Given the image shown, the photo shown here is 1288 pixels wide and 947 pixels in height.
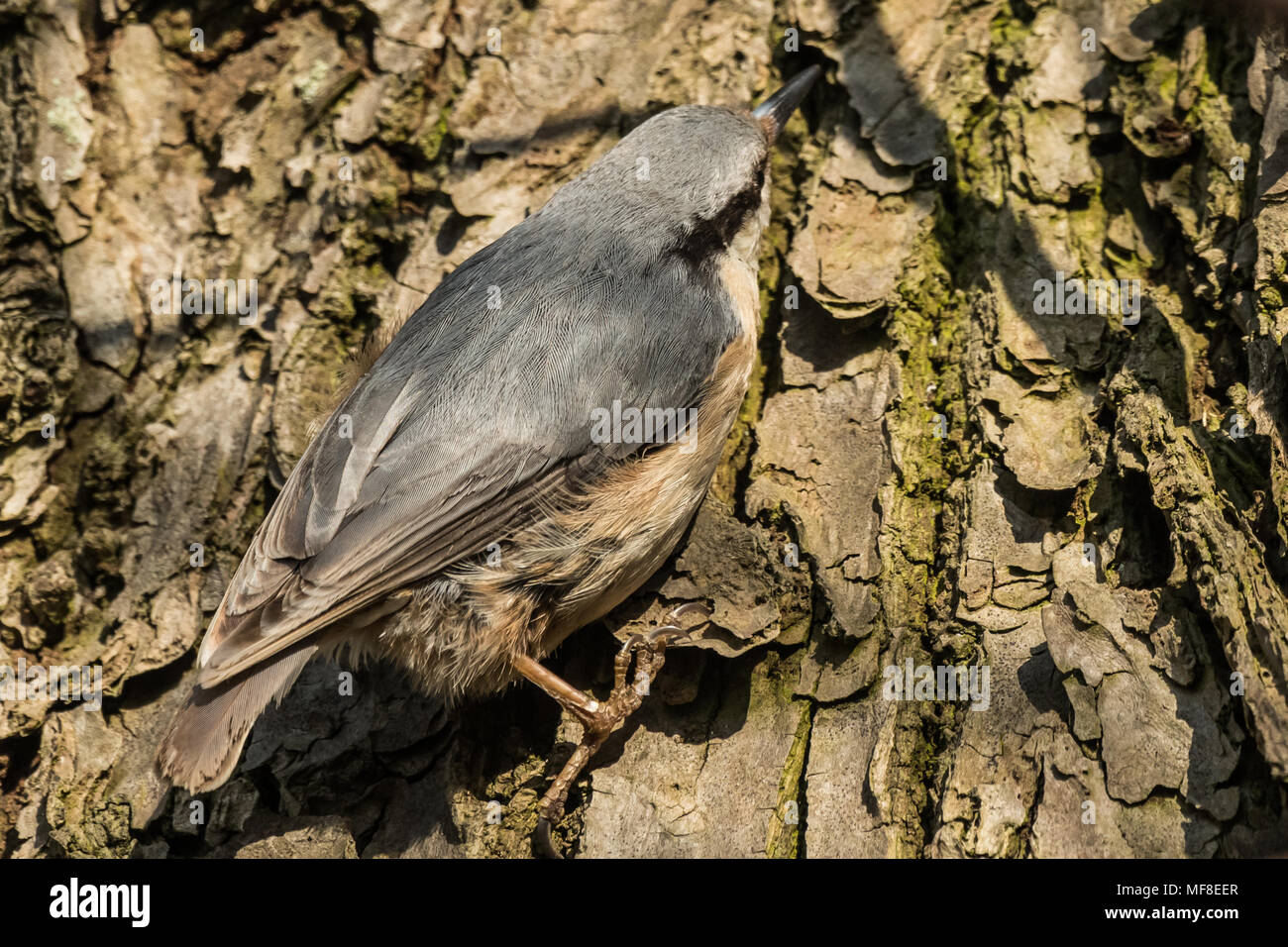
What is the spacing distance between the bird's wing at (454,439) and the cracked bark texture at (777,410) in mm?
305

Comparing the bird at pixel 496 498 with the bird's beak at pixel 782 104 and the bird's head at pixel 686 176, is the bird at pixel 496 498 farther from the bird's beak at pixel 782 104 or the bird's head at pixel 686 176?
the bird's beak at pixel 782 104

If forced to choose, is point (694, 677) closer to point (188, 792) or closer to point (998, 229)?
point (188, 792)

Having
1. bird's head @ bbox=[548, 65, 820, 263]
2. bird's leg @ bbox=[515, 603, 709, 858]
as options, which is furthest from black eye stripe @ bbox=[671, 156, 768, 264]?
bird's leg @ bbox=[515, 603, 709, 858]

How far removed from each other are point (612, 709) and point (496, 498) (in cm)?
58

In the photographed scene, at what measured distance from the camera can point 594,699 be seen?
2.68 m

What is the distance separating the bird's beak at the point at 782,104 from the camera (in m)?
3.11

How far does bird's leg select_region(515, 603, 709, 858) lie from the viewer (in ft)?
8.07

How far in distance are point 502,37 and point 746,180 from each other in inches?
36.7

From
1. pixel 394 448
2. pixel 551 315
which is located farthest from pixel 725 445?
pixel 394 448

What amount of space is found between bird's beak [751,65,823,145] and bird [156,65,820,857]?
565mm

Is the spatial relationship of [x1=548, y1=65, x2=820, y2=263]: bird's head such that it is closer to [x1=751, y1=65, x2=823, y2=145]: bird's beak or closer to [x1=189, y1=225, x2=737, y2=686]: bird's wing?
[x1=751, y1=65, x2=823, y2=145]: bird's beak

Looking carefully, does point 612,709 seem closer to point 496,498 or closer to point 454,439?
point 496,498

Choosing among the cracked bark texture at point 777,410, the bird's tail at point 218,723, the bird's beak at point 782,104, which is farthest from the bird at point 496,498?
the bird's beak at point 782,104

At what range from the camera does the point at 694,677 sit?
8.40 feet
